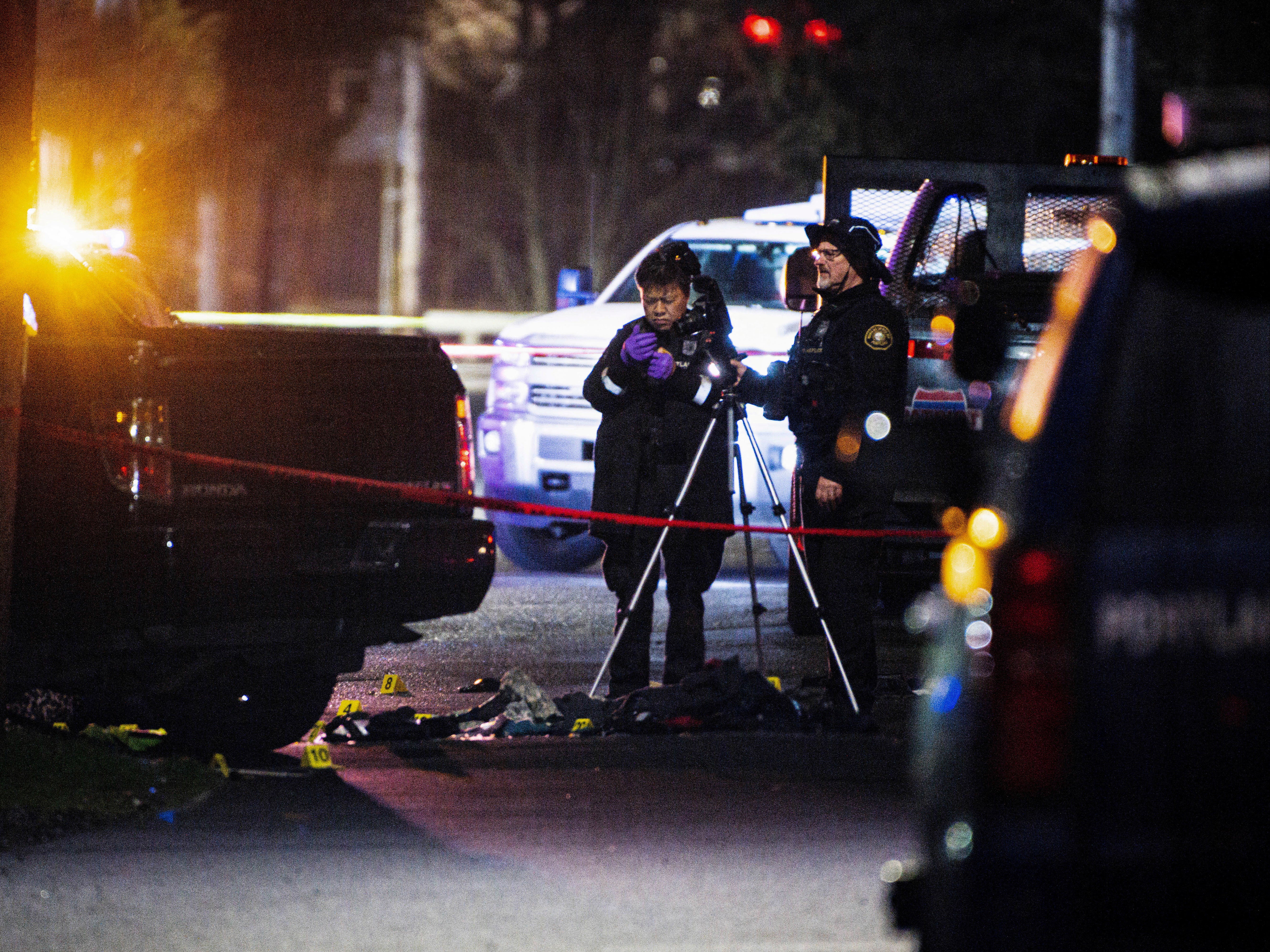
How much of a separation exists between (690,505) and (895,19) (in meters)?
16.2

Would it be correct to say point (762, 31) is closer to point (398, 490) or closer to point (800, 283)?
point (800, 283)

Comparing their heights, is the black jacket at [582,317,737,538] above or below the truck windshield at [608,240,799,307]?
below

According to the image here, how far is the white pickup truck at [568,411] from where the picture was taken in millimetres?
10453

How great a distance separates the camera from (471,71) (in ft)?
134

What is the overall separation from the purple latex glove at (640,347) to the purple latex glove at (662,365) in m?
0.02

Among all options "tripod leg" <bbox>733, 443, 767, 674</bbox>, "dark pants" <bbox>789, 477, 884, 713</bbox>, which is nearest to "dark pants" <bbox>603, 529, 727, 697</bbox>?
"tripod leg" <bbox>733, 443, 767, 674</bbox>

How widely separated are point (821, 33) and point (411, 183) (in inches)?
734

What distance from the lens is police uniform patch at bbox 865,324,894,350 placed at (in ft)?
23.6

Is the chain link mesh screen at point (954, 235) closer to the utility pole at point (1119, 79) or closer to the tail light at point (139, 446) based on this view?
the tail light at point (139, 446)

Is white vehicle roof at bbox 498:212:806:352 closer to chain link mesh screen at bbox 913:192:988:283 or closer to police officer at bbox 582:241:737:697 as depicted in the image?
chain link mesh screen at bbox 913:192:988:283

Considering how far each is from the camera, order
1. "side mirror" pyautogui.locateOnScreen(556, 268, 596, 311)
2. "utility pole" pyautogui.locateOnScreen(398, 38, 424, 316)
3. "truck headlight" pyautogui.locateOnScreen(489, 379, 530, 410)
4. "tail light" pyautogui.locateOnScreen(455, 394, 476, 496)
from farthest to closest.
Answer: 1. "utility pole" pyautogui.locateOnScreen(398, 38, 424, 316)
2. "side mirror" pyautogui.locateOnScreen(556, 268, 596, 311)
3. "truck headlight" pyautogui.locateOnScreen(489, 379, 530, 410)
4. "tail light" pyautogui.locateOnScreen(455, 394, 476, 496)

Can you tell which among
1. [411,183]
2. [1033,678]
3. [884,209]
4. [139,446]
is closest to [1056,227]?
[884,209]

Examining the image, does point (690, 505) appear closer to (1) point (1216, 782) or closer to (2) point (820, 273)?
(2) point (820, 273)

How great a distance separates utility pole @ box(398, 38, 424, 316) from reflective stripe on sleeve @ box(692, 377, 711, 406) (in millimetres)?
24883
